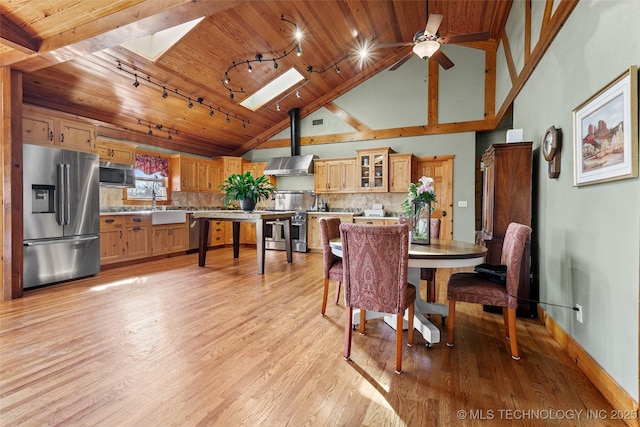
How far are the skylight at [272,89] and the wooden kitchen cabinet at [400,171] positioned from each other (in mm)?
2644

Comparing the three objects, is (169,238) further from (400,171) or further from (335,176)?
(400,171)

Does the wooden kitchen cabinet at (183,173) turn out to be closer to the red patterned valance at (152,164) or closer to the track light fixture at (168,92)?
the red patterned valance at (152,164)

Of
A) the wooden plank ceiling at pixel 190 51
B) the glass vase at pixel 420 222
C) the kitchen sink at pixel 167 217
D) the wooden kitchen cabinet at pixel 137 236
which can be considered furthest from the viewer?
the kitchen sink at pixel 167 217

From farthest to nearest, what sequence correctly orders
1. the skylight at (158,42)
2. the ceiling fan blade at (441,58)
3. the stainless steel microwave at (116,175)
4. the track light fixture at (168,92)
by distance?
the stainless steel microwave at (116,175)
the track light fixture at (168,92)
the skylight at (158,42)
the ceiling fan blade at (441,58)

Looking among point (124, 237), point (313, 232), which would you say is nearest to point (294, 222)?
point (313, 232)

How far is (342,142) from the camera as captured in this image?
6.77 meters

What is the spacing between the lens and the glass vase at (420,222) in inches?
98.8

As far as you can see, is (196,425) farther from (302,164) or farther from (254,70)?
(302,164)

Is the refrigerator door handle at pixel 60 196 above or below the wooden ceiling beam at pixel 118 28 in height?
below

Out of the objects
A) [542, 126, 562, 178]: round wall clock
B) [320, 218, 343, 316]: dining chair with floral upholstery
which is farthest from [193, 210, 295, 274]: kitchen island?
[542, 126, 562, 178]: round wall clock

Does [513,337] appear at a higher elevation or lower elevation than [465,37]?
lower

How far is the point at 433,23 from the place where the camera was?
9.23 feet

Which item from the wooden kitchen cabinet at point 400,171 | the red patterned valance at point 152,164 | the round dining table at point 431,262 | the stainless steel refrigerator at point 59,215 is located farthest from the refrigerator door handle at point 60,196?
the wooden kitchen cabinet at point 400,171

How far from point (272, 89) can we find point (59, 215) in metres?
4.46
